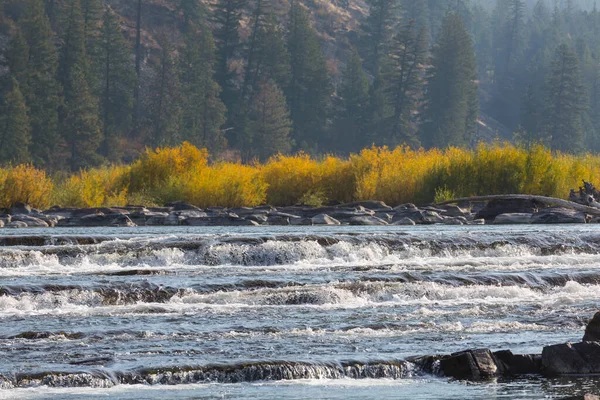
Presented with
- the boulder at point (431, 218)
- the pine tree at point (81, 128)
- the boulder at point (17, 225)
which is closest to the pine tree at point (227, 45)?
the pine tree at point (81, 128)

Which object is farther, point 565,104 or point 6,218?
point 565,104

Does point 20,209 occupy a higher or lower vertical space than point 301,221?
lower

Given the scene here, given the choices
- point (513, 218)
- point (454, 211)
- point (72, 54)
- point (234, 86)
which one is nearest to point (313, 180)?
point (454, 211)

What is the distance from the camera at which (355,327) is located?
531 inches

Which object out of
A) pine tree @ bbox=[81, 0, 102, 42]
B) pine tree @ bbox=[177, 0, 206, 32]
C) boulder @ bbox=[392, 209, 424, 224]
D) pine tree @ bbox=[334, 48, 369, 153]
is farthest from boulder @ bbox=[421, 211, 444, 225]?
pine tree @ bbox=[177, 0, 206, 32]

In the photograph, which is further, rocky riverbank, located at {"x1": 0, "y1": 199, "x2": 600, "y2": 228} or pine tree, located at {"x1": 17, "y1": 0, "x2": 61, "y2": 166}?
pine tree, located at {"x1": 17, "y1": 0, "x2": 61, "y2": 166}

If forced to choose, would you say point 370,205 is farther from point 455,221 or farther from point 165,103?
point 165,103

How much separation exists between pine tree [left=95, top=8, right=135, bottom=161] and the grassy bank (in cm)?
3280

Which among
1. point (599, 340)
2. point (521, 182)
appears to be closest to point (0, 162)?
point (521, 182)

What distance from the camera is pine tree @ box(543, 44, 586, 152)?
Result: 86.1 meters

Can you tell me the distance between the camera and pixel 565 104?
8800cm

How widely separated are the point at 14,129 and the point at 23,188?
25937mm

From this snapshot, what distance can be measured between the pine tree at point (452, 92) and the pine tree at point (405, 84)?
4.72ft

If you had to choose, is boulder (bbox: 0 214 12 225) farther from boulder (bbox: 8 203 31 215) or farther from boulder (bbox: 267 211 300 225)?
boulder (bbox: 267 211 300 225)
